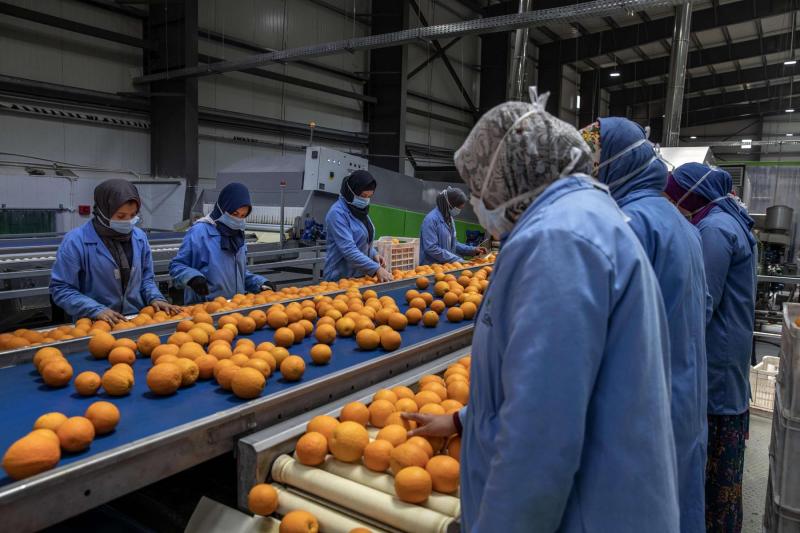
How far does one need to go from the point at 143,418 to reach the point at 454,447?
3.30ft

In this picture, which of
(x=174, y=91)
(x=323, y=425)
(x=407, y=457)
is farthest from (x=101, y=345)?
(x=174, y=91)

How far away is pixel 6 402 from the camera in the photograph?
185 centimetres

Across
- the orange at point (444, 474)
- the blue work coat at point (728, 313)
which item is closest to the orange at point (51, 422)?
the orange at point (444, 474)

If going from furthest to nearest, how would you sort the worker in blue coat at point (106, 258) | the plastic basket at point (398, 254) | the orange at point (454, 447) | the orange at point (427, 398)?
1. the plastic basket at point (398, 254)
2. the worker in blue coat at point (106, 258)
3. the orange at point (427, 398)
4. the orange at point (454, 447)

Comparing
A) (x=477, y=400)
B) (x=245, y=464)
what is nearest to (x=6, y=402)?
(x=245, y=464)

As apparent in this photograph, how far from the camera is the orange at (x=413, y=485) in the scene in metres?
1.55

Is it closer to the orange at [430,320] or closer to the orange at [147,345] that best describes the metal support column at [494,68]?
the orange at [430,320]

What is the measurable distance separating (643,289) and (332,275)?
4.69 m

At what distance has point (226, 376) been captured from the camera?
6.47 feet

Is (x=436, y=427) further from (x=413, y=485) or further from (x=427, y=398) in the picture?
(x=427, y=398)

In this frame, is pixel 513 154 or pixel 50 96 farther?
pixel 50 96

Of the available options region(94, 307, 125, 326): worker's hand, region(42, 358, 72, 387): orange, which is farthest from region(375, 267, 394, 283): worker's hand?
region(42, 358, 72, 387): orange

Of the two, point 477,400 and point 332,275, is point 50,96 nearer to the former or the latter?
point 332,275

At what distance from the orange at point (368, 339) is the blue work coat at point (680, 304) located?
4.11ft
